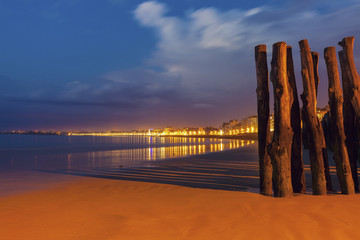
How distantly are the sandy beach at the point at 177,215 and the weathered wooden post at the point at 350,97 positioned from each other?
3.60ft

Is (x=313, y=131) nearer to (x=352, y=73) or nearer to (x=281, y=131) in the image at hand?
(x=281, y=131)

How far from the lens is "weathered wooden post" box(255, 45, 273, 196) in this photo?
5.69 meters

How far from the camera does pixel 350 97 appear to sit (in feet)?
19.3

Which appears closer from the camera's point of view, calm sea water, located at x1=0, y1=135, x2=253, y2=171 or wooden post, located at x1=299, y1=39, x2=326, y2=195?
wooden post, located at x1=299, y1=39, x2=326, y2=195

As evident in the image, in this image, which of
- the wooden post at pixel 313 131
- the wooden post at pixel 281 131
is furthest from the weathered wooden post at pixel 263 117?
the wooden post at pixel 313 131

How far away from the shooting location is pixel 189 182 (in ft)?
27.5

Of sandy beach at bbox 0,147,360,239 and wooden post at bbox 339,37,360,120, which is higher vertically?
wooden post at bbox 339,37,360,120

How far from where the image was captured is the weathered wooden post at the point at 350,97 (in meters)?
5.83

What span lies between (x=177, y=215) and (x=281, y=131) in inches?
114

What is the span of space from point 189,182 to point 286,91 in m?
4.46

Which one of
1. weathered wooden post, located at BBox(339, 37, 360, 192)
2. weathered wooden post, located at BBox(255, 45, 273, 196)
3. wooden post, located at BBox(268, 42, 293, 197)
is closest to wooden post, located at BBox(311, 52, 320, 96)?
weathered wooden post, located at BBox(339, 37, 360, 192)

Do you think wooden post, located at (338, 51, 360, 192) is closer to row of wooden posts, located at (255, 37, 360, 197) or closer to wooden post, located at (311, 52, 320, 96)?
row of wooden posts, located at (255, 37, 360, 197)

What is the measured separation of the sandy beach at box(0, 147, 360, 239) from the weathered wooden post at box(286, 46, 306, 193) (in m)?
0.51

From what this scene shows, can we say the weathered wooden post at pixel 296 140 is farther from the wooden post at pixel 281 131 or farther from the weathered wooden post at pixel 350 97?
the weathered wooden post at pixel 350 97
